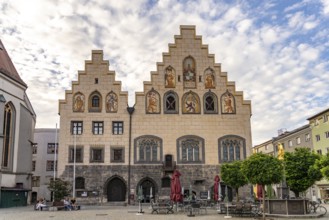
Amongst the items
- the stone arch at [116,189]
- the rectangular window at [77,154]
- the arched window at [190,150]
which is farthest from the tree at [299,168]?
the rectangular window at [77,154]

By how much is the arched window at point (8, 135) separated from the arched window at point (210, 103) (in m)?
22.9

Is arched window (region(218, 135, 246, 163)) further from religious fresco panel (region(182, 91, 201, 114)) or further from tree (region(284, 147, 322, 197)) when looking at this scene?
tree (region(284, 147, 322, 197))

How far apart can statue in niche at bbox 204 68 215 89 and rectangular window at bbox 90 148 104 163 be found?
14703mm

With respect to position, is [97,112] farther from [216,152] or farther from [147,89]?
[216,152]

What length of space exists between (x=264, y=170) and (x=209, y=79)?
22.4 meters

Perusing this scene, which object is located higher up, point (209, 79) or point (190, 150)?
point (209, 79)

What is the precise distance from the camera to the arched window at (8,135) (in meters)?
40.8

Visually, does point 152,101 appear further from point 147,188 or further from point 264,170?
point 264,170

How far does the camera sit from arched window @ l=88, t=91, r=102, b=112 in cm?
4153

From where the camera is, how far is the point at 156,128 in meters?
41.8

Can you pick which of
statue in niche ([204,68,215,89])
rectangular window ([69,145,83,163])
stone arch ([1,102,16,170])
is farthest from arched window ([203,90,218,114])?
stone arch ([1,102,16,170])

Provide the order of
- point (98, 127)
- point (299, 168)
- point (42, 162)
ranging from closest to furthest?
point (299, 168), point (98, 127), point (42, 162)

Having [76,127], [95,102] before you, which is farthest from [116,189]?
[95,102]

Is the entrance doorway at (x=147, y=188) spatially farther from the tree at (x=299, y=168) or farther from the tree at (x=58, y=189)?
the tree at (x=299, y=168)
